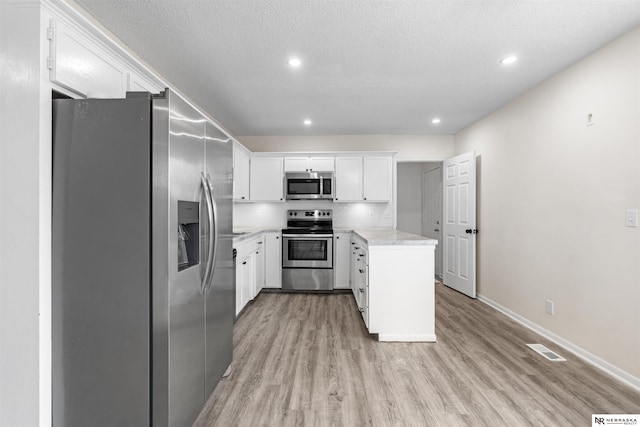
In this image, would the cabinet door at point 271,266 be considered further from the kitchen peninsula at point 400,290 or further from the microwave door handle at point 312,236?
the kitchen peninsula at point 400,290

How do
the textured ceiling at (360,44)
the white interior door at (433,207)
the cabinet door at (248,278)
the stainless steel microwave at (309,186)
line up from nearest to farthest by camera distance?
the textured ceiling at (360,44), the cabinet door at (248,278), the stainless steel microwave at (309,186), the white interior door at (433,207)

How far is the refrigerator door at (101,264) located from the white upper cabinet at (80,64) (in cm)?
28

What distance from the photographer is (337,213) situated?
16.8 ft

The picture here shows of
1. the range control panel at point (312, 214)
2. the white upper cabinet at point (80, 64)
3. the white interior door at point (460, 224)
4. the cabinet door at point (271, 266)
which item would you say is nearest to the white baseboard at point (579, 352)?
the white interior door at point (460, 224)

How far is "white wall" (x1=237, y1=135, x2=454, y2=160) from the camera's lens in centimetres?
512

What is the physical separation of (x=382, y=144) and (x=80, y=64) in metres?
4.28

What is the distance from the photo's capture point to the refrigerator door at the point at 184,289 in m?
1.43

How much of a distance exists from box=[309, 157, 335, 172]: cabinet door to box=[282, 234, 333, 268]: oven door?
3.64 ft

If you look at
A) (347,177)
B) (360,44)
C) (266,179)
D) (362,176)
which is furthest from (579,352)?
(266,179)

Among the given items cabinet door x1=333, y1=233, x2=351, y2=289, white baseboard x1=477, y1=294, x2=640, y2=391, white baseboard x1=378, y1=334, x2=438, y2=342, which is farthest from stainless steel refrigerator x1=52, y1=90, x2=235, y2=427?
cabinet door x1=333, y1=233, x2=351, y2=289

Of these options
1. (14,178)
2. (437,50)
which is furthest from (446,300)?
(14,178)

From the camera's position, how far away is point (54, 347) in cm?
138

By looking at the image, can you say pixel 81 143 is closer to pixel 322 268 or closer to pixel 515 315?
pixel 322 268

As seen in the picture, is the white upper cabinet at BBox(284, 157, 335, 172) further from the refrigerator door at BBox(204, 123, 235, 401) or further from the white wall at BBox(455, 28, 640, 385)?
the refrigerator door at BBox(204, 123, 235, 401)
